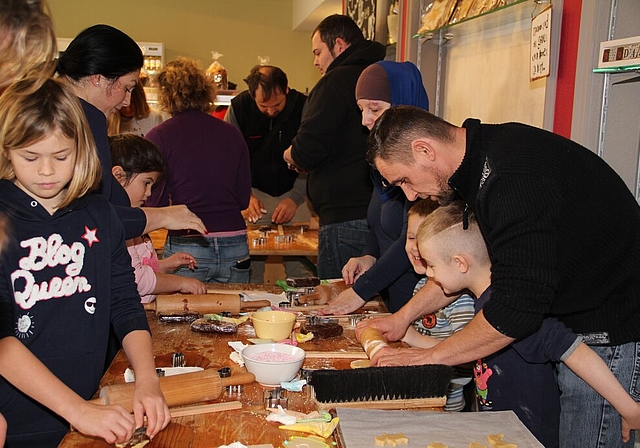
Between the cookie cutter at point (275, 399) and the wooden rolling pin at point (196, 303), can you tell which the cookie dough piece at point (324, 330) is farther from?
the cookie cutter at point (275, 399)

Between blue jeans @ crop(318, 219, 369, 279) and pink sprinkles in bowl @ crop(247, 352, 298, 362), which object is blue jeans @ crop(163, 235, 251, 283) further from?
pink sprinkles in bowl @ crop(247, 352, 298, 362)

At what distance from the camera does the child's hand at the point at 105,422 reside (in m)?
1.37

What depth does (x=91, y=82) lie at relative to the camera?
2.38 metres

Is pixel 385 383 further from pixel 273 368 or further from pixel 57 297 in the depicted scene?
pixel 57 297

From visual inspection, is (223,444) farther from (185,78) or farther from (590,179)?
(185,78)

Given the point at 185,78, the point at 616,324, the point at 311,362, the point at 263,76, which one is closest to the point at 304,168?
the point at 185,78

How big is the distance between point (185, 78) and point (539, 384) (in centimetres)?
240

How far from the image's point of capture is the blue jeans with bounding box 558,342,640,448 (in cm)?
180

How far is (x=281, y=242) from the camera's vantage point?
4281 millimetres

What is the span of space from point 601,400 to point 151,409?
3.89 feet

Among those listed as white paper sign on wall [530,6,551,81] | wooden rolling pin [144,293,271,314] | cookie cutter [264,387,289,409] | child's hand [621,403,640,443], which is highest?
white paper sign on wall [530,6,551,81]

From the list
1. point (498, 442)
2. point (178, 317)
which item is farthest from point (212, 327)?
point (498, 442)

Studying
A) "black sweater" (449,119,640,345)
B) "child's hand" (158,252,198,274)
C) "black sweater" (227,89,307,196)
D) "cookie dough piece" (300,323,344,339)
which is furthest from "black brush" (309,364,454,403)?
"black sweater" (227,89,307,196)

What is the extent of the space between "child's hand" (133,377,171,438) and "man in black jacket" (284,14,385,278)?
2188 mm
